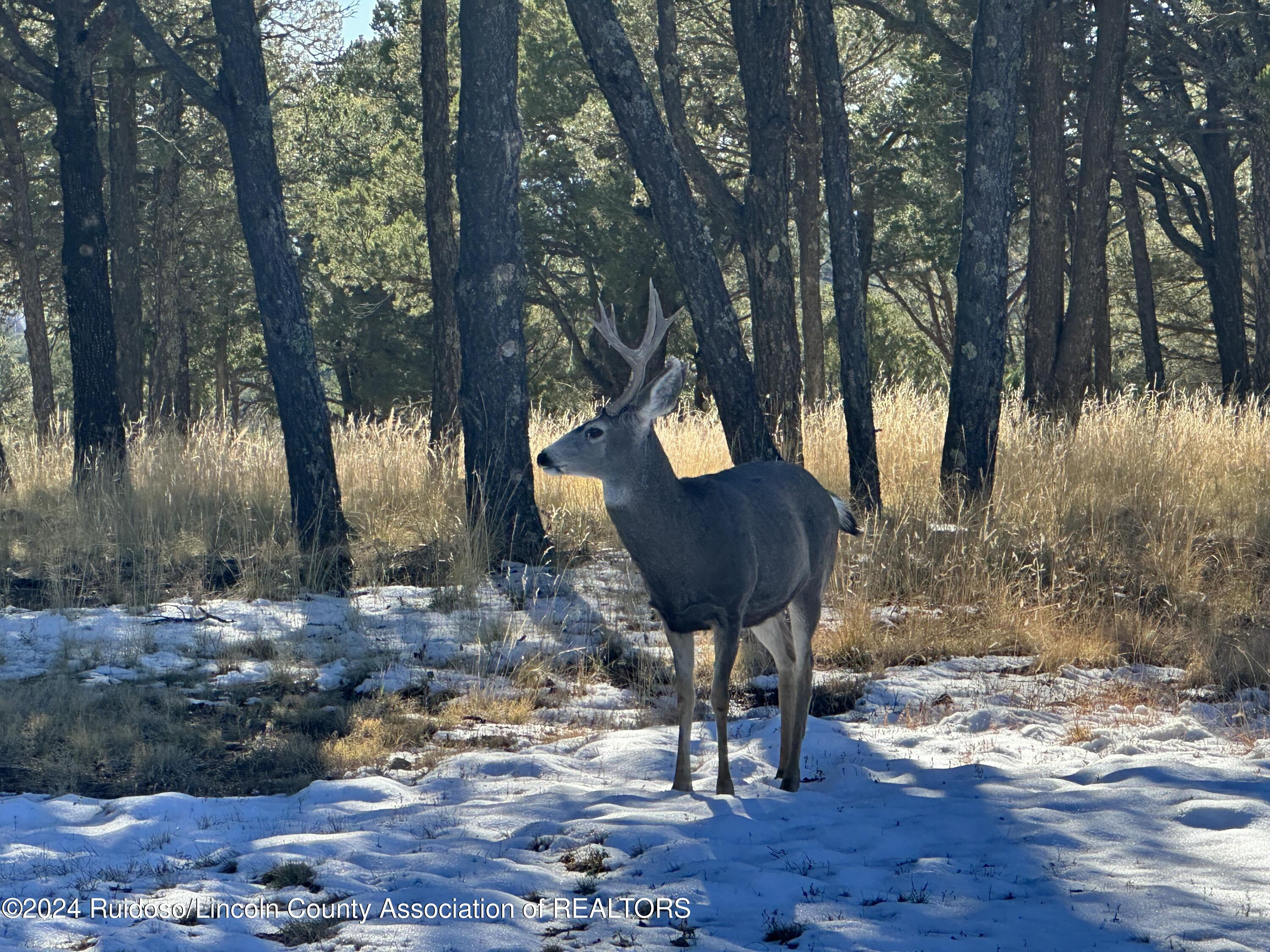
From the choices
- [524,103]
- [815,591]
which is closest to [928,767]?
[815,591]

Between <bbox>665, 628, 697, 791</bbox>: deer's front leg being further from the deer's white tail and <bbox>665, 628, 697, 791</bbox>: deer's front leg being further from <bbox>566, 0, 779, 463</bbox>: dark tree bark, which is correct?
<bbox>566, 0, 779, 463</bbox>: dark tree bark

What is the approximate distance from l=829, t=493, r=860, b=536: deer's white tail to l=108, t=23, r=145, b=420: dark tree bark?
15.9 meters

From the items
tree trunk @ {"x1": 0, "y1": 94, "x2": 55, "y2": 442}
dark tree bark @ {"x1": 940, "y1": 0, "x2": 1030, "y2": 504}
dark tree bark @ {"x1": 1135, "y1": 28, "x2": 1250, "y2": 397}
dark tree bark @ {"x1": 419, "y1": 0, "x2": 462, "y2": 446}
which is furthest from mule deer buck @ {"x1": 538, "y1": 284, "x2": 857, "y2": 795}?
tree trunk @ {"x1": 0, "y1": 94, "x2": 55, "y2": 442}

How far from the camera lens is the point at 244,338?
114 ft

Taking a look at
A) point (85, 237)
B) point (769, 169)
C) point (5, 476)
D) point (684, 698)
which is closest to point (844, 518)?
point (684, 698)

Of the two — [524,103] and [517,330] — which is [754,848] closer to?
[517,330]

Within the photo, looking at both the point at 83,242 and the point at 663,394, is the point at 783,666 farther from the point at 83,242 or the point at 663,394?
the point at 83,242

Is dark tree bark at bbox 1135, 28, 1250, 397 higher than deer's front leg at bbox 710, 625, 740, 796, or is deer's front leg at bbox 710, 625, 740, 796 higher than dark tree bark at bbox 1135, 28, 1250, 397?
dark tree bark at bbox 1135, 28, 1250, 397

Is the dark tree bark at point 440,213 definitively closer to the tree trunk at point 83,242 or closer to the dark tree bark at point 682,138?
the dark tree bark at point 682,138

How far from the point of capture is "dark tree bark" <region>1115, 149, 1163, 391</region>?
72.4ft

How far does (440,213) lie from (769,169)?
502 centimetres

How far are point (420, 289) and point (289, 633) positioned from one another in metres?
20.1

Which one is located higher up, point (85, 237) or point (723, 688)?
point (85, 237)

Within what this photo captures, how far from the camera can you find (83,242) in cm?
1273
